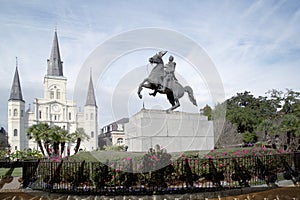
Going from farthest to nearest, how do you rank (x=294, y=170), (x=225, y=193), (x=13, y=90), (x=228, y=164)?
1. (x=13, y=90)
2. (x=294, y=170)
3. (x=228, y=164)
4. (x=225, y=193)

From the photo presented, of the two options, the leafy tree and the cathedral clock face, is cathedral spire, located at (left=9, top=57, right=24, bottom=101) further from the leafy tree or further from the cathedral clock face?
the leafy tree

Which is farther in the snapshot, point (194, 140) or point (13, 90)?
point (13, 90)

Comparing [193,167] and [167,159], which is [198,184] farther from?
[167,159]

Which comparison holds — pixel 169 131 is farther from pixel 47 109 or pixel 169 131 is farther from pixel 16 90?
pixel 47 109

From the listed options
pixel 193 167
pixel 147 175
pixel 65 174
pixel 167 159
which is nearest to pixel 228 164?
pixel 193 167

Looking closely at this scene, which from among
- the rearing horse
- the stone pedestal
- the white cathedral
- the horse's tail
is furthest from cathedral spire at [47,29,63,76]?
the rearing horse

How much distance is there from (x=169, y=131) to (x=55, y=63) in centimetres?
8258

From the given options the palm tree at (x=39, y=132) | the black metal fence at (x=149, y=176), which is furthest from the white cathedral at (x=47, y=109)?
the black metal fence at (x=149, y=176)

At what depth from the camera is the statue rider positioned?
1159 cm

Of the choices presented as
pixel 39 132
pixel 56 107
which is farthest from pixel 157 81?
pixel 56 107

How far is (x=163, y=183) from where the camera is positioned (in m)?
8.23

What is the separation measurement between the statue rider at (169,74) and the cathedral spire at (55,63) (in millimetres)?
81698

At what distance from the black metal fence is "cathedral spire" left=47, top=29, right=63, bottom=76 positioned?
82.9 metres

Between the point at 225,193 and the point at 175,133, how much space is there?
4796 mm
